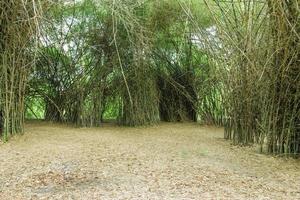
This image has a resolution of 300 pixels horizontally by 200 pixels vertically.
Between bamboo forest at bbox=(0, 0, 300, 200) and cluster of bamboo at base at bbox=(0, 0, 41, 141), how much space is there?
0.01 metres

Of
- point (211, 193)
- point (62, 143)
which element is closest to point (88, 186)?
point (211, 193)

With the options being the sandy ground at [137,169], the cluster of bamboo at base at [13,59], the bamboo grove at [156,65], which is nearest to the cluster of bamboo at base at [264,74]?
the bamboo grove at [156,65]

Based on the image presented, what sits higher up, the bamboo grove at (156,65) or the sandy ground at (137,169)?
the bamboo grove at (156,65)

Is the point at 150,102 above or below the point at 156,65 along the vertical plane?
below

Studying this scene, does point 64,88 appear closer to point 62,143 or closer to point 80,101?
point 80,101

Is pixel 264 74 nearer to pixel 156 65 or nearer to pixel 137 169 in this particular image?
pixel 137 169

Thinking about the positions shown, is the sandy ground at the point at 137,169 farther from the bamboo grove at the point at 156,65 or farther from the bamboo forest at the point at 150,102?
the bamboo grove at the point at 156,65

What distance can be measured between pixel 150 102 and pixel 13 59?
216 centimetres

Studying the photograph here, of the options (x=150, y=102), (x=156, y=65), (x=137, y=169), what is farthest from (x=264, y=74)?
(x=156, y=65)

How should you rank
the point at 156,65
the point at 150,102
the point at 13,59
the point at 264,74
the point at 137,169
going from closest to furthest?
the point at 137,169, the point at 264,74, the point at 13,59, the point at 150,102, the point at 156,65

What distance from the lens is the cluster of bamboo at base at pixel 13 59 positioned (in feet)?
13.8

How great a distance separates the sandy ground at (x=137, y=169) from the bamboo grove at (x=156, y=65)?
402 millimetres

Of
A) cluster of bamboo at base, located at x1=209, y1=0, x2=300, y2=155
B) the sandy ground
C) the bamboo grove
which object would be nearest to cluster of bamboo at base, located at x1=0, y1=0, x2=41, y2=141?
the bamboo grove

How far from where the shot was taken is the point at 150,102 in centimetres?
604
